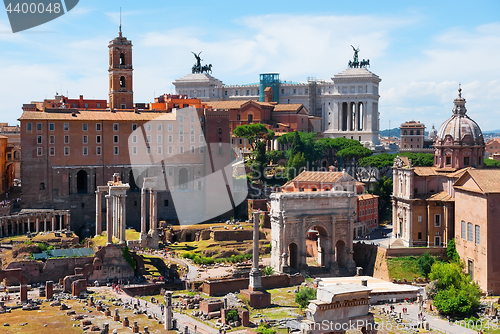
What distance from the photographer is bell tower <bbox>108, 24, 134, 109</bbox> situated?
89688mm

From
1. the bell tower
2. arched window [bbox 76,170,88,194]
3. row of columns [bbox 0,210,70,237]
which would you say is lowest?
row of columns [bbox 0,210,70,237]

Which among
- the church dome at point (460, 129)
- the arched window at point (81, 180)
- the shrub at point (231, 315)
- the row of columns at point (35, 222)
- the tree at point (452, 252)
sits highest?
the church dome at point (460, 129)

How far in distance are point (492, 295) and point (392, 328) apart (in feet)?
40.7

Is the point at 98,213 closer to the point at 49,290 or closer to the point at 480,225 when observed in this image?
the point at 49,290

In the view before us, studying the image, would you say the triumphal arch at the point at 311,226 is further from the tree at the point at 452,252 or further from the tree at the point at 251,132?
the tree at the point at 251,132

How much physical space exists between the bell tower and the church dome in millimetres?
41950

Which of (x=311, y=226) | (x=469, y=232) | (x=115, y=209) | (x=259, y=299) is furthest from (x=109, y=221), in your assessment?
(x=469, y=232)

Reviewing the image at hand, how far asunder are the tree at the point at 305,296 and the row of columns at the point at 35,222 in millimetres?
33476

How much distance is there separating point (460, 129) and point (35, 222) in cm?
4474

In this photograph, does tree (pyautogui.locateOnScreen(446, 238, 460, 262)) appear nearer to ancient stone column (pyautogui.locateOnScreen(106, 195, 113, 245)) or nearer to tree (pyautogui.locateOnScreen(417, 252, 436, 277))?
tree (pyautogui.locateOnScreen(417, 252, 436, 277))

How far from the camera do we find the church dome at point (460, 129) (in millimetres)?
67188

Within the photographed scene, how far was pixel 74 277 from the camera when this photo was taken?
5612cm

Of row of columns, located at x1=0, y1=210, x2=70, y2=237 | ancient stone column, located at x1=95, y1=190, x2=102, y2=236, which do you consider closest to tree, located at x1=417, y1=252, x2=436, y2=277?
ancient stone column, located at x1=95, y1=190, x2=102, y2=236

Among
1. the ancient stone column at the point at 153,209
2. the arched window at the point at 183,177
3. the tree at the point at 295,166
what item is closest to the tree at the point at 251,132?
the tree at the point at 295,166
